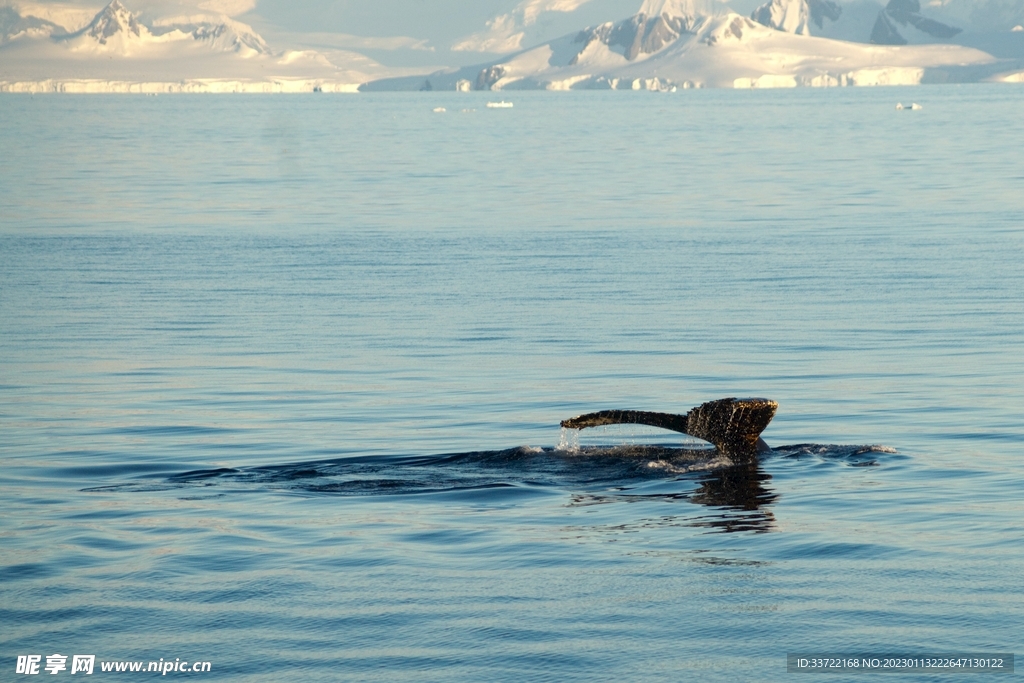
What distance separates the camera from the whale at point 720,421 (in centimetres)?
1474

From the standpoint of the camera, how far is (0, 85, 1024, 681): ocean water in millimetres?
10484

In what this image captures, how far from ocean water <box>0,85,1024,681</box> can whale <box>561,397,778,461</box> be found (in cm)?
31

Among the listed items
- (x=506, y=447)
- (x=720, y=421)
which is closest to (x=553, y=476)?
(x=720, y=421)

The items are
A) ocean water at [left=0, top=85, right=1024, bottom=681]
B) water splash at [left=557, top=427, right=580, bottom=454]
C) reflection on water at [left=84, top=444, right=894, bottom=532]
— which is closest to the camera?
ocean water at [left=0, top=85, right=1024, bottom=681]

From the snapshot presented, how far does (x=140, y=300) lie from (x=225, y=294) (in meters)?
1.94

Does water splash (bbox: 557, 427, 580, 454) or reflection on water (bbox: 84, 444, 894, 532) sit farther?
water splash (bbox: 557, 427, 580, 454)

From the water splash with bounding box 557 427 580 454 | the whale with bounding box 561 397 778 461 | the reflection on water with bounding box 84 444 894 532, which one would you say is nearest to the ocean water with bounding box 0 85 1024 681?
the reflection on water with bounding box 84 444 894 532

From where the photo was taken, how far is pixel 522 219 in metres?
51.6

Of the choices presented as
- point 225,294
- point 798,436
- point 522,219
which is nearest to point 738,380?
point 798,436

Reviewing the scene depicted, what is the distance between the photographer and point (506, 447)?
17750 millimetres

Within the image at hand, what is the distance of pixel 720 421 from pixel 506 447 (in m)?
3.35

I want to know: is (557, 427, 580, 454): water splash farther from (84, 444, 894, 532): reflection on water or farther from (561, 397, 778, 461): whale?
(561, 397, 778, 461): whale

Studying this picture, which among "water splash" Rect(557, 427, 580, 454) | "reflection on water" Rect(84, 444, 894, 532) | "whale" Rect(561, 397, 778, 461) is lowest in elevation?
"reflection on water" Rect(84, 444, 894, 532)

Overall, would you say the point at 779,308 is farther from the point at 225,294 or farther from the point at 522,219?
the point at 522,219
